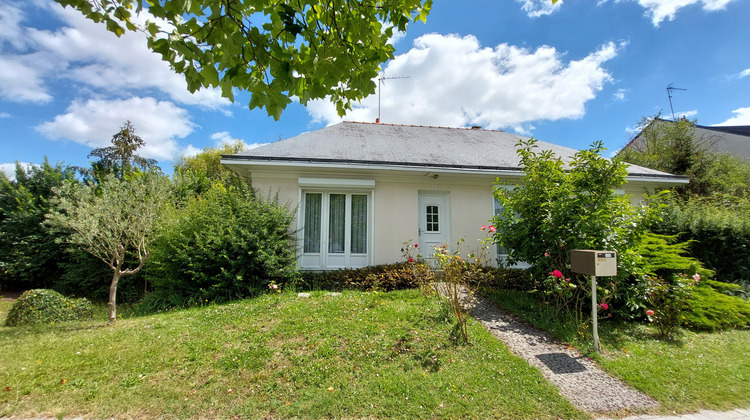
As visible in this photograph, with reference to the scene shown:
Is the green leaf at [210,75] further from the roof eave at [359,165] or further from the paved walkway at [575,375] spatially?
the roof eave at [359,165]

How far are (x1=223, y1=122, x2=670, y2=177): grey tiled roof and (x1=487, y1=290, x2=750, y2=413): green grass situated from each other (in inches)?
185

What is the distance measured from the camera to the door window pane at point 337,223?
8336mm

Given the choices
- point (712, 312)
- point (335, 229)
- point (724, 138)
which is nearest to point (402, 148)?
point (335, 229)

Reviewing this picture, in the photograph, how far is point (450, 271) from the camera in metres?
4.37

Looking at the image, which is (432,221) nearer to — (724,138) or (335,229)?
(335,229)

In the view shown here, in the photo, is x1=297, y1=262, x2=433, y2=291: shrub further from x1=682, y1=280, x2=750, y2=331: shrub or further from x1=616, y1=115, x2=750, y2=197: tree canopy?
x1=616, y1=115, x2=750, y2=197: tree canopy

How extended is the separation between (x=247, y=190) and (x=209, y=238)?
1688 millimetres

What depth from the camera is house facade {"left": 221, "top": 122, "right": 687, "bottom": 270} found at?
25.9 ft

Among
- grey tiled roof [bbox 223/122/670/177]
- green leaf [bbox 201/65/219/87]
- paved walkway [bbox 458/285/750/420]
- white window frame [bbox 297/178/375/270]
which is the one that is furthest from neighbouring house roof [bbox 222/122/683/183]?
green leaf [bbox 201/65/219/87]

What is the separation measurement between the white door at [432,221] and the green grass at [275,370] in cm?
374

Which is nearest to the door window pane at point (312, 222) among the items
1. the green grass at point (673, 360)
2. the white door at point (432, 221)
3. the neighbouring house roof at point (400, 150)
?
the neighbouring house roof at point (400, 150)

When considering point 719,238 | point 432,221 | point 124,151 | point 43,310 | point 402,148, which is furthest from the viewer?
point 124,151

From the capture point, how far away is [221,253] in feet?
20.6

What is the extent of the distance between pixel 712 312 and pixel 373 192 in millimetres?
7426
